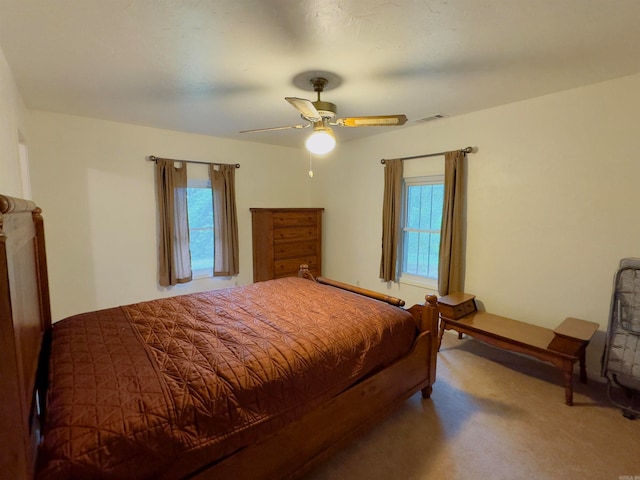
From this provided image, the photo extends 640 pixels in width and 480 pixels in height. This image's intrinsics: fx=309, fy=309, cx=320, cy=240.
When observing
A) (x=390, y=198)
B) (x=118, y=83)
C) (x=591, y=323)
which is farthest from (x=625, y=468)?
(x=118, y=83)

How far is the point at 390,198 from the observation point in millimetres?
3949

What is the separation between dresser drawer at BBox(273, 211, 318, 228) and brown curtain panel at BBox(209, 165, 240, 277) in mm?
607

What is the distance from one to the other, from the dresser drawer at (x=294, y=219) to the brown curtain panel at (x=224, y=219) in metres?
0.61

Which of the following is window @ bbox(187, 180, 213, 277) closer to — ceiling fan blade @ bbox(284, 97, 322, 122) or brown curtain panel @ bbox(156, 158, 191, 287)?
brown curtain panel @ bbox(156, 158, 191, 287)

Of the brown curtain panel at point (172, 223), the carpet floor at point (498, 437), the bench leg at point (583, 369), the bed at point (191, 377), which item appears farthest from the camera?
the brown curtain panel at point (172, 223)

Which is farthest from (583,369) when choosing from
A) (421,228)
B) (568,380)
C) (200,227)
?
(200,227)

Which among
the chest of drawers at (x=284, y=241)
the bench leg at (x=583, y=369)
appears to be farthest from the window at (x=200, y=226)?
the bench leg at (x=583, y=369)

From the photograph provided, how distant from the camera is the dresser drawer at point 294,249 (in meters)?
4.39

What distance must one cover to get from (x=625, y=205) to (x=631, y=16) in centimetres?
143

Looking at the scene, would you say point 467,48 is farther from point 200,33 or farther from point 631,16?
point 200,33

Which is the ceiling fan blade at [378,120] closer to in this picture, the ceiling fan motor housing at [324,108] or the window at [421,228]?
the ceiling fan motor housing at [324,108]

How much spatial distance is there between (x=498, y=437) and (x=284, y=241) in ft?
10.6

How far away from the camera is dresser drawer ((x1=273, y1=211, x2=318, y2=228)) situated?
4.35 metres

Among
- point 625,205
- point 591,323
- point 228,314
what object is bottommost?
point 591,323
